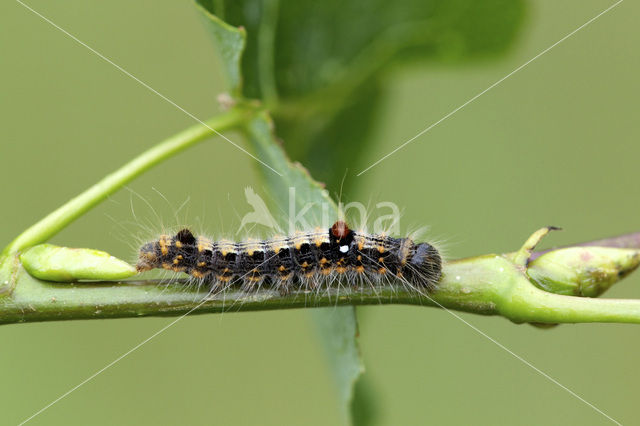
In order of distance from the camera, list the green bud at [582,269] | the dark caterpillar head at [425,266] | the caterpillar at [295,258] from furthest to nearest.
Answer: the caterpillar at [295,258]
the dark caterpillar head at [425,266]
the green bud at [582,269]

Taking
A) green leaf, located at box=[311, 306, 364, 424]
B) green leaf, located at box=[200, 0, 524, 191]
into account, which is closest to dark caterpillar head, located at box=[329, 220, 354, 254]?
green leaf, located at box=[311, 306, 364, 424]

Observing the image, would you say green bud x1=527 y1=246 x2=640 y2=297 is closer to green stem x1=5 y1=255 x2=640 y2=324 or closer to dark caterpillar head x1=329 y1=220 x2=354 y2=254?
green stem x1=5 y1=255 x2=640 y2=324

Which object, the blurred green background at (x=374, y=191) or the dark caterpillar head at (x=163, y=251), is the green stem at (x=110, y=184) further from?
the blurred green background at (x=374, y=191)

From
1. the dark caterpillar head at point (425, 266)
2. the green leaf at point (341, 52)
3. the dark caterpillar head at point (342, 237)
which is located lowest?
the dark caterpillar head at point (425, 266)

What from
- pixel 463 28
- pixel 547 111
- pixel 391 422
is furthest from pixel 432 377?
pixel 463 28

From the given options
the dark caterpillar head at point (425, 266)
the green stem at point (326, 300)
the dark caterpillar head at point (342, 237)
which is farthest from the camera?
the dark caterpillar head at point (342, 237)

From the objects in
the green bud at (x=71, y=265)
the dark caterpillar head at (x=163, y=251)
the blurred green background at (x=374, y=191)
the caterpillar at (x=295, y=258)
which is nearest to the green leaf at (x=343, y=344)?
the caterpillar at (x=295, y=258)

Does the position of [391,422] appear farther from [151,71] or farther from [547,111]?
[151,71]

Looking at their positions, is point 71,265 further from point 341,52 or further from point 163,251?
point 341,52
